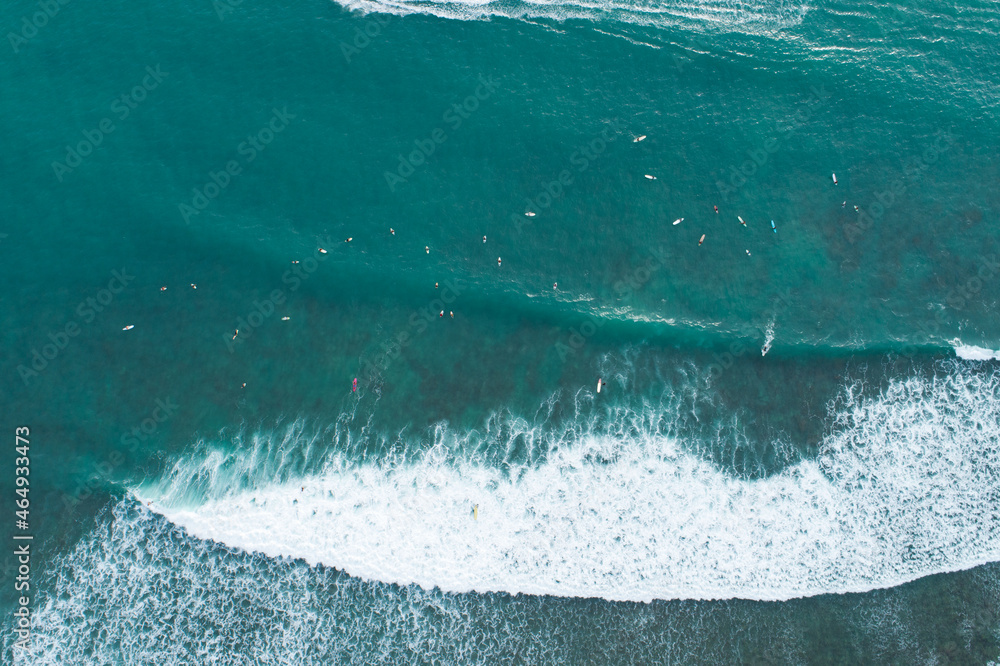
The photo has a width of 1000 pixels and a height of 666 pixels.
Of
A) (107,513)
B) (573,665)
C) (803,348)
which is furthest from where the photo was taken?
(803,348)

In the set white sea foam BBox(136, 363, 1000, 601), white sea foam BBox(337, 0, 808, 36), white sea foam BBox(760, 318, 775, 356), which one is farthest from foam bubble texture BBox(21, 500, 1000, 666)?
white sea foam BBox(337, 0, 808, 36)

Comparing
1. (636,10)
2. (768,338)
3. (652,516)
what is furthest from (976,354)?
(636,10)

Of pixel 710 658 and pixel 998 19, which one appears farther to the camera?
pixel 998 19

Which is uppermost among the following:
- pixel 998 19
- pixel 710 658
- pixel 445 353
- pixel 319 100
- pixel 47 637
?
pixel 998 19

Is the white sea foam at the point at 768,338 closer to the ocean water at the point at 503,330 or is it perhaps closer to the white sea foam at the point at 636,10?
the ocean water at the point at 503,330

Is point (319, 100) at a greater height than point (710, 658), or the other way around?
point (319, 100)

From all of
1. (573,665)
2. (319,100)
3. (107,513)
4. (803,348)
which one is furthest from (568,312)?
(107,513)

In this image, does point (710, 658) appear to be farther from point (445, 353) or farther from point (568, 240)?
point (568, 240)

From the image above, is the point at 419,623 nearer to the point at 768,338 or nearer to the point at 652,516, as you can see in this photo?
the point at 652,516
